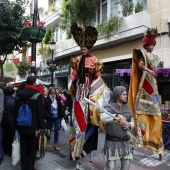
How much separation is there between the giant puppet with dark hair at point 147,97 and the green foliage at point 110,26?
651cm

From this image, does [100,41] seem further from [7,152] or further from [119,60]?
[7,152]

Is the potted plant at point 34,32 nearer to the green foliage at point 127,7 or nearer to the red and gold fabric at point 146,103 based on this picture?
the red and gold fabric at point 146,103

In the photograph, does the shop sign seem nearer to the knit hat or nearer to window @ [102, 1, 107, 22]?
window @ [102, 1, 107, 22]

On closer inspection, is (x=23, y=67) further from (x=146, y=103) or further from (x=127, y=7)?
(x=146, y=103)

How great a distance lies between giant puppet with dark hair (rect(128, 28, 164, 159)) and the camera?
4483 mm

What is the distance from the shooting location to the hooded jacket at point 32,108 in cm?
388

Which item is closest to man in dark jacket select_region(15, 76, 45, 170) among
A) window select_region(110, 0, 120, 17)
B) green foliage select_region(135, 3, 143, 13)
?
green foliage select_region(135, 3, 143, 13)

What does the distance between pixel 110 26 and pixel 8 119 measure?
7.44m

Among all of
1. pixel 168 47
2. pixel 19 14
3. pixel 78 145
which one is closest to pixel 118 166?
pixel 78 145

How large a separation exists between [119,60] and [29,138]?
8477mm

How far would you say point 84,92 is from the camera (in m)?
4.29

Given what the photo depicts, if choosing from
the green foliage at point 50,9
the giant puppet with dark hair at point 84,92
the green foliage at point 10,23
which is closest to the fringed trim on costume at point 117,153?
the giant puppet with dark hair at point 84,92

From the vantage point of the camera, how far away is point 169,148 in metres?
5.58

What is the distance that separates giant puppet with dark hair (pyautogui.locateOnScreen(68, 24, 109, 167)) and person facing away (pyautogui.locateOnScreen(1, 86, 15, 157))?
1.57 metres
